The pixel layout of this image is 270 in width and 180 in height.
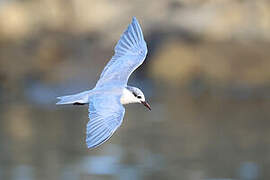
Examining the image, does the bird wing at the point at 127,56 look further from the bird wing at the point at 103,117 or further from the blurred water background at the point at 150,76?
the blurred water background at the point at 150,76

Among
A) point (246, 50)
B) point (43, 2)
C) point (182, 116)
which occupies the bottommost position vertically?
point (182, 116)

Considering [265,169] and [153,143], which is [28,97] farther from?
[265,169]

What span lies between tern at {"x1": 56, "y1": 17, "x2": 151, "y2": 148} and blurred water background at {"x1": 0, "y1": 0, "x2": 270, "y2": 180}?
18.7ft

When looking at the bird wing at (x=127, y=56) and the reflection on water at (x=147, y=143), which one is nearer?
the bird wing at (x=127, y=56)

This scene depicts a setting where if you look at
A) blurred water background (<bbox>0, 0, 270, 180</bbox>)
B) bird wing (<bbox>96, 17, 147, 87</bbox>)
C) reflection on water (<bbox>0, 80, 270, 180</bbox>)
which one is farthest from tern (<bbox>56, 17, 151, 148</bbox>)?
blurred water background (<bbox>0, 0, 270, 180</bbox>)

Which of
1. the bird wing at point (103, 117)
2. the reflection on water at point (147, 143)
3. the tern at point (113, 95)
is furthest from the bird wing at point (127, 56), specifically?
the reflection on water at point (147, 143)

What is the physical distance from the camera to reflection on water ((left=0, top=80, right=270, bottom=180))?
43.8ft

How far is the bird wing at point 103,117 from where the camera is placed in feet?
22.5

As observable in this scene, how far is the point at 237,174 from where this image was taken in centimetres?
1304

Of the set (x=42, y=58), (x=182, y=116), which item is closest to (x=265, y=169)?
(x=182, y=116)

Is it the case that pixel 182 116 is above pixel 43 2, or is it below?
below

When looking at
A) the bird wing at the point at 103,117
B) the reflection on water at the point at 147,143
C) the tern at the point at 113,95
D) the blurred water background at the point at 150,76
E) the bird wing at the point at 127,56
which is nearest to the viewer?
the bird wing at the point at 103,117

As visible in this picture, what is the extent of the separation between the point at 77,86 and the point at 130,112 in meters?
3.35

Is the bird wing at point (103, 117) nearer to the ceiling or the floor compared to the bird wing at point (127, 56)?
nearer to the floor
